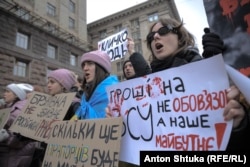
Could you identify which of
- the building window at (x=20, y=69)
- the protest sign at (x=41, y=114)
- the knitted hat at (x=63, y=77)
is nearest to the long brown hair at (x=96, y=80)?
the protest sign at (x=41, y=114)

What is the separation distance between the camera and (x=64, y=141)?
1.90 m

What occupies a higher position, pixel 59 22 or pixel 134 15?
pixel 134 15

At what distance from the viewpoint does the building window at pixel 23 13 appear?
57.7 ft

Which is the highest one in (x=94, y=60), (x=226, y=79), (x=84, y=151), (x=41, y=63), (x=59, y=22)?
(x=59, y=22)

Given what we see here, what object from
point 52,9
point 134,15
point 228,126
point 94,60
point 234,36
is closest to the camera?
point 228,126

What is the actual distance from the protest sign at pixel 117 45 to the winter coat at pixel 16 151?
2359mm

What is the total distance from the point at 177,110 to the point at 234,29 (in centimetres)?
56

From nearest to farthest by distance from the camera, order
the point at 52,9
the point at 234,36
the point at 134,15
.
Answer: the point at 234,36 → the point at 52,9 → the point at 134,15

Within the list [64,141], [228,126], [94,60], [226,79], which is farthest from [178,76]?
[94,60]

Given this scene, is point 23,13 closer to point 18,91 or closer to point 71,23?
point 71,23

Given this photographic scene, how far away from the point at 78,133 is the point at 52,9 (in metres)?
22.6

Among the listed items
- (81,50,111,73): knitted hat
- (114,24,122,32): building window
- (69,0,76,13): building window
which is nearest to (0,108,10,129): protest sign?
(81,50,111,73): knitted hat

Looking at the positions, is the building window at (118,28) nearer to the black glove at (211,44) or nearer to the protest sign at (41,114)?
the protest sign at (41,114)

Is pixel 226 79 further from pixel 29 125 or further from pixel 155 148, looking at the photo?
pixel 29 125
